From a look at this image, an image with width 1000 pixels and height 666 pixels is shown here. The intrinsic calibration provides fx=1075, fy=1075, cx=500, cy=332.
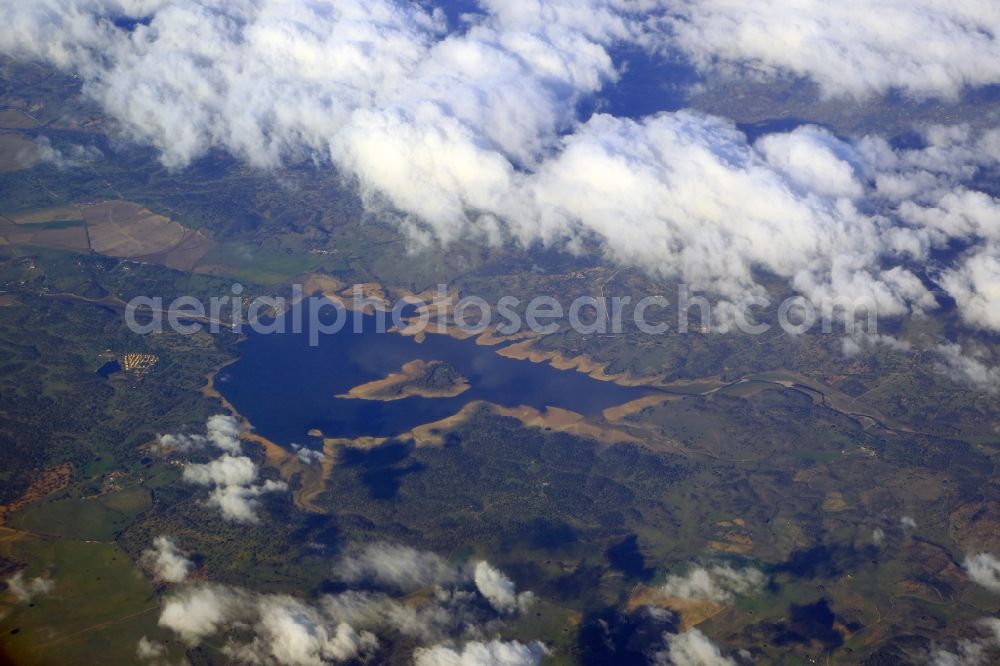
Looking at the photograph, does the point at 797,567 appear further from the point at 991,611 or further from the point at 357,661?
the point at 357,661

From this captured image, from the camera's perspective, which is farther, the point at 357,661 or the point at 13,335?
the point at 13,335

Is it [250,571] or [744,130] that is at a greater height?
[744,130]

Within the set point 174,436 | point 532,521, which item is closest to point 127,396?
point 174,436

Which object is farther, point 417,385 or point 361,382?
point 361,382

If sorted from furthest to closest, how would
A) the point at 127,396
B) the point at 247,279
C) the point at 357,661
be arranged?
the point at 247,279 < the point at 127,396 < the point at 357,661

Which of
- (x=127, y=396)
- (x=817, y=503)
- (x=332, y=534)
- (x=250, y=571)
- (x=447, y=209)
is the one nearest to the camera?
(x=250, y=571)

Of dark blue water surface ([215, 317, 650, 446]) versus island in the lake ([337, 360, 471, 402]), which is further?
island in the lake ([337, 360, 471, 402])
